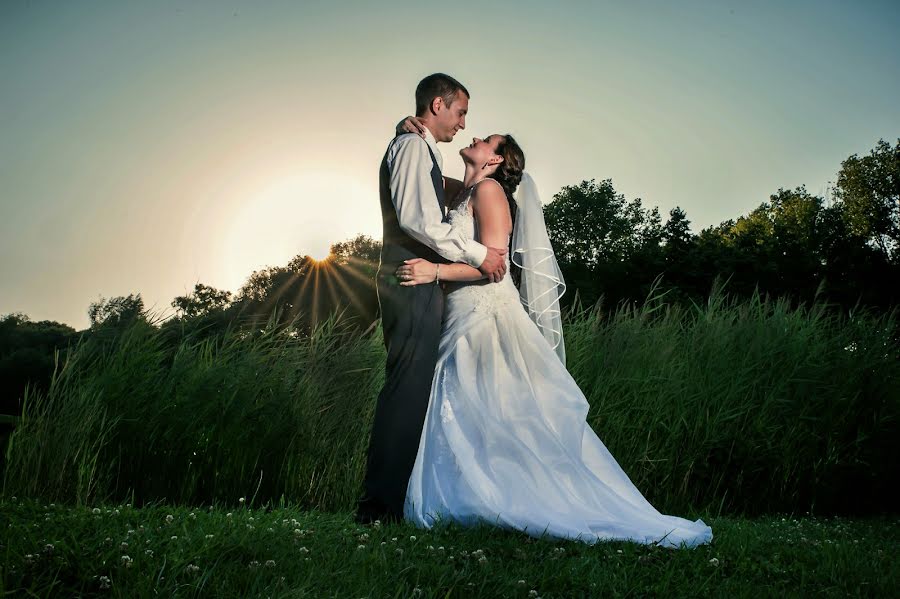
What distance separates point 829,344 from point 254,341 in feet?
19.8

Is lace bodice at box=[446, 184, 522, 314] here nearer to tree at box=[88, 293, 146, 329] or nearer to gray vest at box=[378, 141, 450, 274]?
gray vest at box=[378, 141, 450, 274]

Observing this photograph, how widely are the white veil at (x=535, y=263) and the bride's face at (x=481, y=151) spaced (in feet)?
0.84

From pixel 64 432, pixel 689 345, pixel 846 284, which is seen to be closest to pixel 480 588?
pixel 64 432

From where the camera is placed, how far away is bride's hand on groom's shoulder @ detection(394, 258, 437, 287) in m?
4.41

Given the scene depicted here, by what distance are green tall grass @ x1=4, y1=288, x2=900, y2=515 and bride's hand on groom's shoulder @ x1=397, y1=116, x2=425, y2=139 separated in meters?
2.64

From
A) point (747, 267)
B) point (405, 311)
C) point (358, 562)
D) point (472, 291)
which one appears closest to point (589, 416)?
point (472, 291)

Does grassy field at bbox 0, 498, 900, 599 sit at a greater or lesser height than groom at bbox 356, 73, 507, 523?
lesser

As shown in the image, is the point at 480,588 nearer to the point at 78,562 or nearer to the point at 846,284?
the point at 78,562

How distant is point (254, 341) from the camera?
6.97 metres

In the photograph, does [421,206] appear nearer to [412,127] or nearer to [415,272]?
[415,272]

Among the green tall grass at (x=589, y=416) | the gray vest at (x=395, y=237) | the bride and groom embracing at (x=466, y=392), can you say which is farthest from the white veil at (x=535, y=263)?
the green tall grass at (x=589, y=416)

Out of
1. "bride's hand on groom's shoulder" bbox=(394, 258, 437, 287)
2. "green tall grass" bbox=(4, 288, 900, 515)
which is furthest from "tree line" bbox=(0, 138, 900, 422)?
"bride's hand on groom's shoulder" bbox=(394, 258, 437, 287)

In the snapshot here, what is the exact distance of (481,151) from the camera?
5.02m

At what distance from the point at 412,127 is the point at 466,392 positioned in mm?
1644
